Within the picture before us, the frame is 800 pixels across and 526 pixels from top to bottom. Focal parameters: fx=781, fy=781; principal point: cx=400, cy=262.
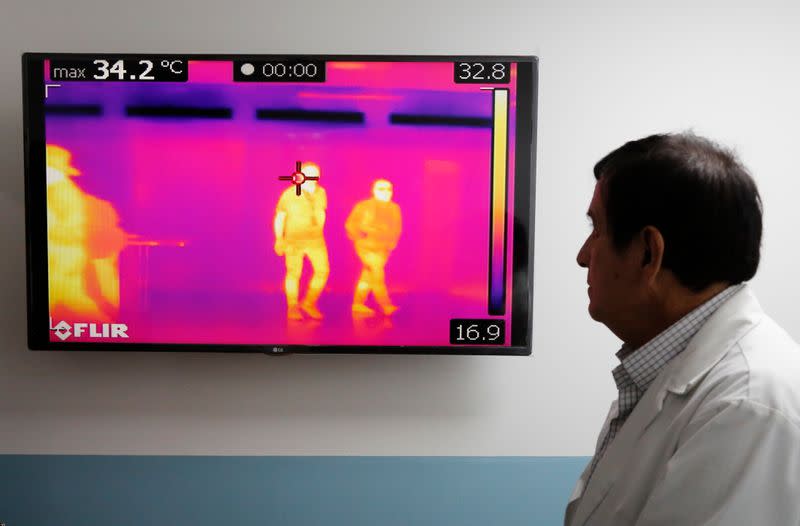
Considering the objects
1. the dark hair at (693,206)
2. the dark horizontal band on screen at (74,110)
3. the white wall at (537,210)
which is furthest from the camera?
the white wall at (537,210)

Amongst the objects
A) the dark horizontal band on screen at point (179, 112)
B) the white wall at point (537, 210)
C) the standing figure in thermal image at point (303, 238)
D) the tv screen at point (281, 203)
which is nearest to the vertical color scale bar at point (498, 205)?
the tv screen at point (281, 203)

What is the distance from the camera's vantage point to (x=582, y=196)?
2.42 m

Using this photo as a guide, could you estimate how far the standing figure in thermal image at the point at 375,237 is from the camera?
7.43ft

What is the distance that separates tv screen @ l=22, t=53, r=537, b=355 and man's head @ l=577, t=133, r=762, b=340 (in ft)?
2.99

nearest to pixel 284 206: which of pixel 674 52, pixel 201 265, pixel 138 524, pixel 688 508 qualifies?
pixel 201 265

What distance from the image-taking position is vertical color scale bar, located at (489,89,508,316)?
2.23 metres

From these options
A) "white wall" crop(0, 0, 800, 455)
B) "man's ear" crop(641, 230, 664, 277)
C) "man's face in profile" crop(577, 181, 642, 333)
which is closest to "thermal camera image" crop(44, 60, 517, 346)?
"white wall" crop(0, 0, 800, 455)

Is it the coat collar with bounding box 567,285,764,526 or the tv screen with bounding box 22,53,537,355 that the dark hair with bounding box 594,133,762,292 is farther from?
the tv screen with bounding box 22,53,537,355

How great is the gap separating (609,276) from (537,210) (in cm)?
110

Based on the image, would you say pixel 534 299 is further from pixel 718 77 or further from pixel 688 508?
pixel 688 508

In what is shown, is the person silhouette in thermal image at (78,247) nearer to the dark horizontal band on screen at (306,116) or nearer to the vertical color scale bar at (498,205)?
the dark horizontal band on screen at (306,116)

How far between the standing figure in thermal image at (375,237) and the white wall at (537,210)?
0.81 feet

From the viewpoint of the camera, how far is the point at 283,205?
7.41ft

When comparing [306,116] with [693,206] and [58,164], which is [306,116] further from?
[693,206]
